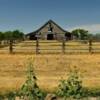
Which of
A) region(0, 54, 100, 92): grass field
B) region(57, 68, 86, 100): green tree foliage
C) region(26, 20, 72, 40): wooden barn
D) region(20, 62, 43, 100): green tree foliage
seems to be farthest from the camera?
region(26, 20, 72, 40): wooden barn

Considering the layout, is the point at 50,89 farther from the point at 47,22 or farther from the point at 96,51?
the point at 47,22

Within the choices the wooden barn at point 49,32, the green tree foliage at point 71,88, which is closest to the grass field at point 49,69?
the green tree foliage at point 71,88

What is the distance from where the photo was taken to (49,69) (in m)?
22.1

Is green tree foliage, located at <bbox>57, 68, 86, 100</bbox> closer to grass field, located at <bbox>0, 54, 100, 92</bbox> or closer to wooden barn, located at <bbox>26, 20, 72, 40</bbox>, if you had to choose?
grass field, located at <bbox>0, 54, 100, 92</bbox>

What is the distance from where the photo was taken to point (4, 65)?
23094 mm

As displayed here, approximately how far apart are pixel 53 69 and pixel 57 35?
66.9 metres

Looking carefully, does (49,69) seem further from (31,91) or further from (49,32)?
(49,32)

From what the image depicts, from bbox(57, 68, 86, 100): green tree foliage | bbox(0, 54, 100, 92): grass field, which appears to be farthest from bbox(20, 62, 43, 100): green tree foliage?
bbox(0, 54, 100, 92): grass field

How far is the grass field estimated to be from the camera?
16.1 m

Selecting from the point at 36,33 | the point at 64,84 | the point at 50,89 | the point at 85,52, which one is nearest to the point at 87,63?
the point at 85,52

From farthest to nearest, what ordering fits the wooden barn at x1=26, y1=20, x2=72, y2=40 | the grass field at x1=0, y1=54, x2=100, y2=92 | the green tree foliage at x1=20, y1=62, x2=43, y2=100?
the wooden barn at x1=26, y1=20, x2=72, y2=40, the grass field at x1=0, y1=54, x2=100, y2=92, the green tree foliage at x1=20, y1=62, x2=43, y2=100

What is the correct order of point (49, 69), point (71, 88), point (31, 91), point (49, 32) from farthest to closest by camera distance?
point (49, 32) < point (49, 69) < point (71, 88) < point (31, 91)

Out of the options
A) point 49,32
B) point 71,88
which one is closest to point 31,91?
point 71,88

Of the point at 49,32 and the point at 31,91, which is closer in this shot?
the point at 31,91
